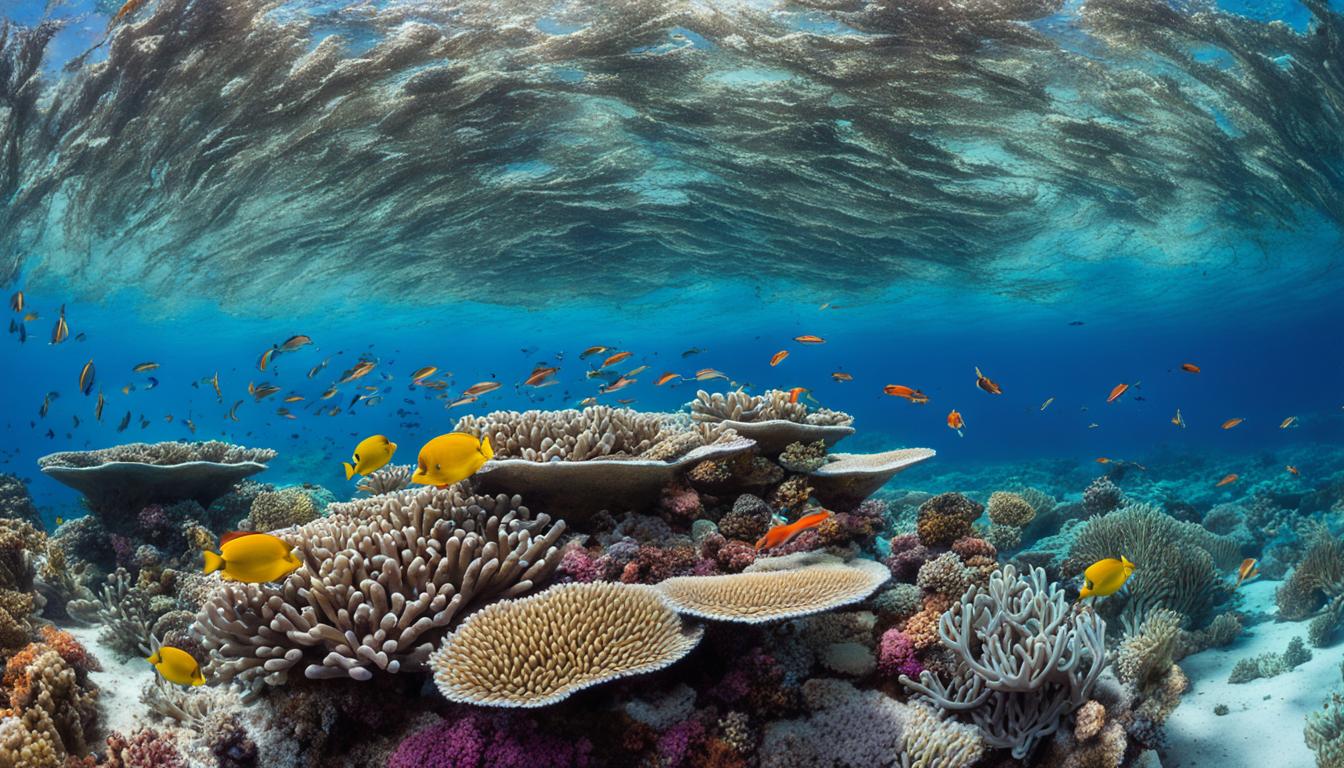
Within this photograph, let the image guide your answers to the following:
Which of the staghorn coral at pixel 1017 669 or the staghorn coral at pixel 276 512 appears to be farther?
the staghorn coral at pixel 276 512

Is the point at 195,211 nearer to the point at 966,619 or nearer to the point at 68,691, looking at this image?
the point at 68,691

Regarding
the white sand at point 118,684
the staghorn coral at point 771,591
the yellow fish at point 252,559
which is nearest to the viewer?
the yellow fish at point 252,559

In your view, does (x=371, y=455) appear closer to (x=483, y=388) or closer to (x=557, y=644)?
(x=557, y=644)

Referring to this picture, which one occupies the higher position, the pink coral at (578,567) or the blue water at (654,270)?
the pink coral at (578,567)

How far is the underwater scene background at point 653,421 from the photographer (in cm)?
384

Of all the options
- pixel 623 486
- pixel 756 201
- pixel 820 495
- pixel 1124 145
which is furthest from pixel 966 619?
pixel 756 201

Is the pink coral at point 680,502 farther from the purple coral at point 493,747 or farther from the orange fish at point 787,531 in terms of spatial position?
the purple coral at point 493,747

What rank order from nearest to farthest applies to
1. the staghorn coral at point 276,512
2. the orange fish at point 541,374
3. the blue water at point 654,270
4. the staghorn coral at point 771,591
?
the staghorn coral at point 771,591 → the staghorn coral at point 276,512 → the orange fish at point 541,374 → the blue water at point 654,270

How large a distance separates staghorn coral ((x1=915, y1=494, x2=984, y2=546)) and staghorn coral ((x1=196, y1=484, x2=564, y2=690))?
2.97 metres

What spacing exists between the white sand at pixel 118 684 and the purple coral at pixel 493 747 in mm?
2618

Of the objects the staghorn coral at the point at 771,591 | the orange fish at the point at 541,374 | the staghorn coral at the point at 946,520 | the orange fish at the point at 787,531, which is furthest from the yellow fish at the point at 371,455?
the orange fish at the point at 541,374

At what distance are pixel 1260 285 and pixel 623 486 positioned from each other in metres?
48.6

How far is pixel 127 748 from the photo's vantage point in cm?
414

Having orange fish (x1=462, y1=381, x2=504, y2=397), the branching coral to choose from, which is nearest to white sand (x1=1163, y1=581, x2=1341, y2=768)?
the branching coral
